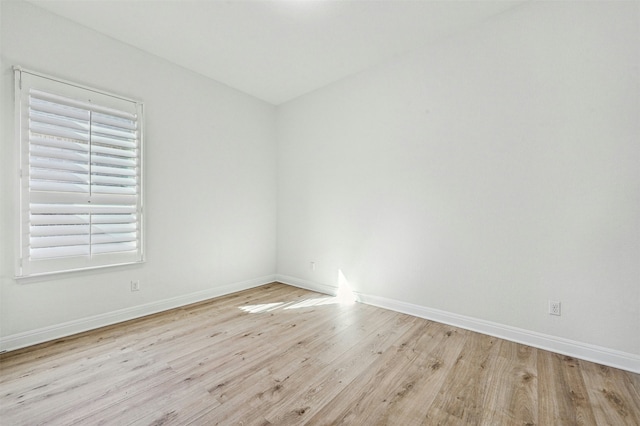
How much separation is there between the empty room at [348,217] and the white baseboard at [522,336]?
0.01 meters

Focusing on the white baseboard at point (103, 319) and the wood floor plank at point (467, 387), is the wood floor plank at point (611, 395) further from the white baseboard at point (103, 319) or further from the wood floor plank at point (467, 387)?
the white baseboard at point (103, 319)

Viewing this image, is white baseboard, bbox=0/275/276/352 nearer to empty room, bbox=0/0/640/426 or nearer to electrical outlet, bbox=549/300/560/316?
empty room, bbox=0/0/640/426

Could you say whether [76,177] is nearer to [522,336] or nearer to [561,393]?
[561,393]

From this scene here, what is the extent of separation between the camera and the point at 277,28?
264 centimetres

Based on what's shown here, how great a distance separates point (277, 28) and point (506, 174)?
8.31 feet

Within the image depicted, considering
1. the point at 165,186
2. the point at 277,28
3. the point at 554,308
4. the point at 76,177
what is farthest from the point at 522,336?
the point at 76,177

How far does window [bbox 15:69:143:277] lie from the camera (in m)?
2.27

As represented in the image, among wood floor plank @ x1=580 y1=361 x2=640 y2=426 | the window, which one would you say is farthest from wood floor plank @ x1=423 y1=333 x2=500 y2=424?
the window

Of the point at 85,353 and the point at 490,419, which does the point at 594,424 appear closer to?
the point at 490,419

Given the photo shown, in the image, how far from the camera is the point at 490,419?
1505 mm

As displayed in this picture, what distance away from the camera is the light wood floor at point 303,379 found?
5.05 ft

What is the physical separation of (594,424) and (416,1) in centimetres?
310

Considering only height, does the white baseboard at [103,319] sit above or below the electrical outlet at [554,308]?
below

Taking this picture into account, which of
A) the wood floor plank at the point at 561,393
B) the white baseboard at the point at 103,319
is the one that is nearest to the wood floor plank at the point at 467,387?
the wood floor plank at the point at 561,393
